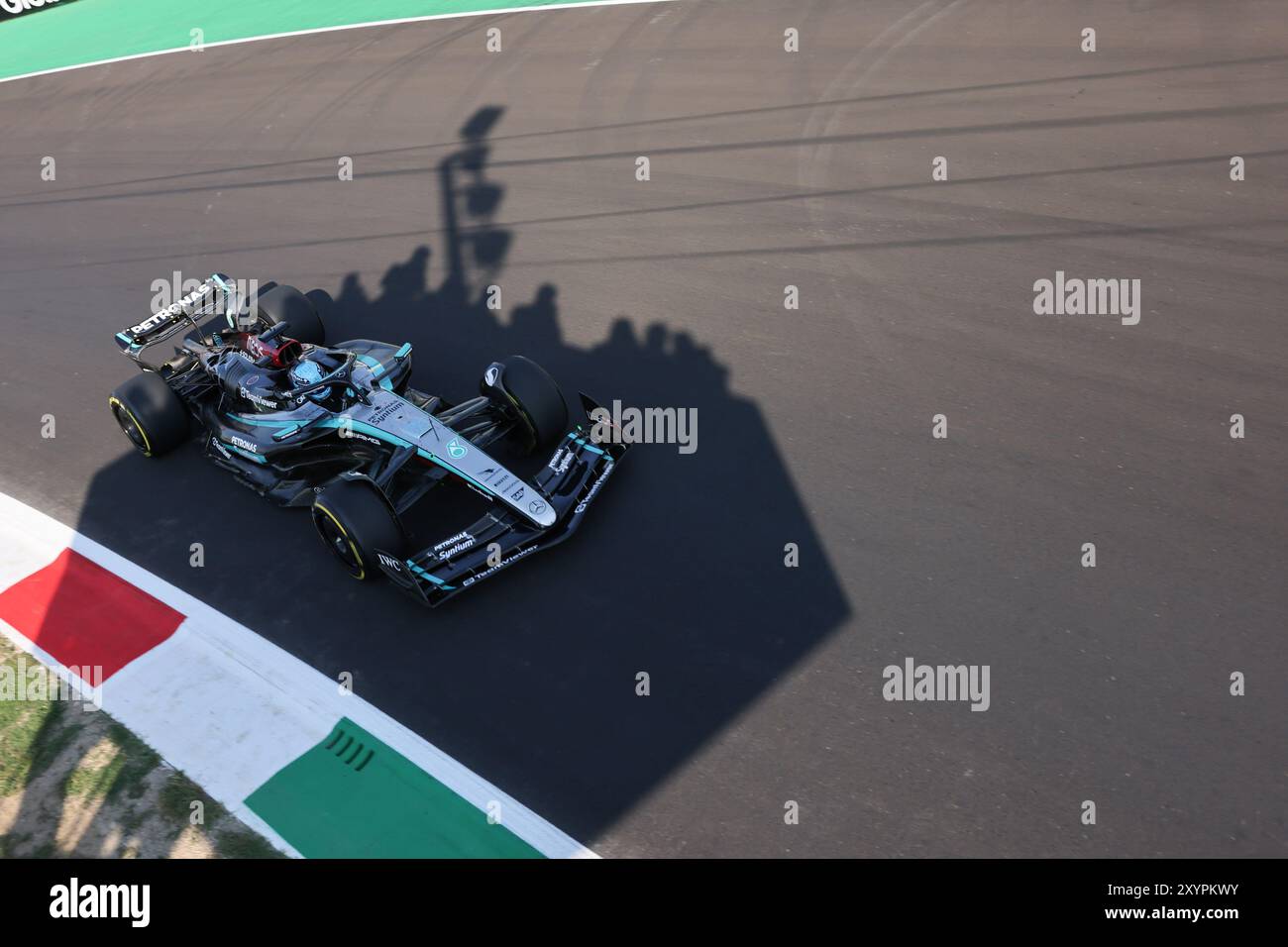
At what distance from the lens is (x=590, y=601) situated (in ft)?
23.9

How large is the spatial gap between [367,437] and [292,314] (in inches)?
108

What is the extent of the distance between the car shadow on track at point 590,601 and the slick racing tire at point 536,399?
26.1 inches

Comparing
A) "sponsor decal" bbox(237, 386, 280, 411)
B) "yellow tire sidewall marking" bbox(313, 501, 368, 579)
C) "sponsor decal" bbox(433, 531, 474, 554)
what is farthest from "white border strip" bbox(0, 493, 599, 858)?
"sponsor decal" bbox(237, 386, 280, 411)

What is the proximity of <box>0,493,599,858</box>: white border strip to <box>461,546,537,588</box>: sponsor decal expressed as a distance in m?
1.05

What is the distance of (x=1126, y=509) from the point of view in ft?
24.0

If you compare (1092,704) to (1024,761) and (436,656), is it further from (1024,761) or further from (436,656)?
(436,656)

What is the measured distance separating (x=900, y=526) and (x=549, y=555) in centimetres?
257

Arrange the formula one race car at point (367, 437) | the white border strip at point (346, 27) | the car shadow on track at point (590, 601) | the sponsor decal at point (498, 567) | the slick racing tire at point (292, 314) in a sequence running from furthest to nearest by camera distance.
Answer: the white border strip at point (346, 27) → the slick racing tire at point (292, 314) → the formula one race car at point (367, 437) → the sponsor decal at point (498, 567) → the car shadow on track at point (590, 601)

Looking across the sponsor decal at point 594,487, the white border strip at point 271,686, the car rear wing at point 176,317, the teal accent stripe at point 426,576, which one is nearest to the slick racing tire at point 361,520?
the teal accent stripe at point 426,576

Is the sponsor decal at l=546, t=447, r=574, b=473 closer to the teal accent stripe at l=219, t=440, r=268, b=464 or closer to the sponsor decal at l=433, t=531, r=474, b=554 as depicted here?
the sponsor decal at l=433, t=531, r=474, b=554

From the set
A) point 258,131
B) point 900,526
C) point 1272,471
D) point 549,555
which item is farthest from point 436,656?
point 258,131

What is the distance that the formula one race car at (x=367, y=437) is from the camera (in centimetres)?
729

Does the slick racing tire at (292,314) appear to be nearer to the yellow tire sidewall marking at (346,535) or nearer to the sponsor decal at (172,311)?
the sponsor decal at (172,311)

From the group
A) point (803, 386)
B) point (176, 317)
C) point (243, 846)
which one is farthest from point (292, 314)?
point (243, 846)
